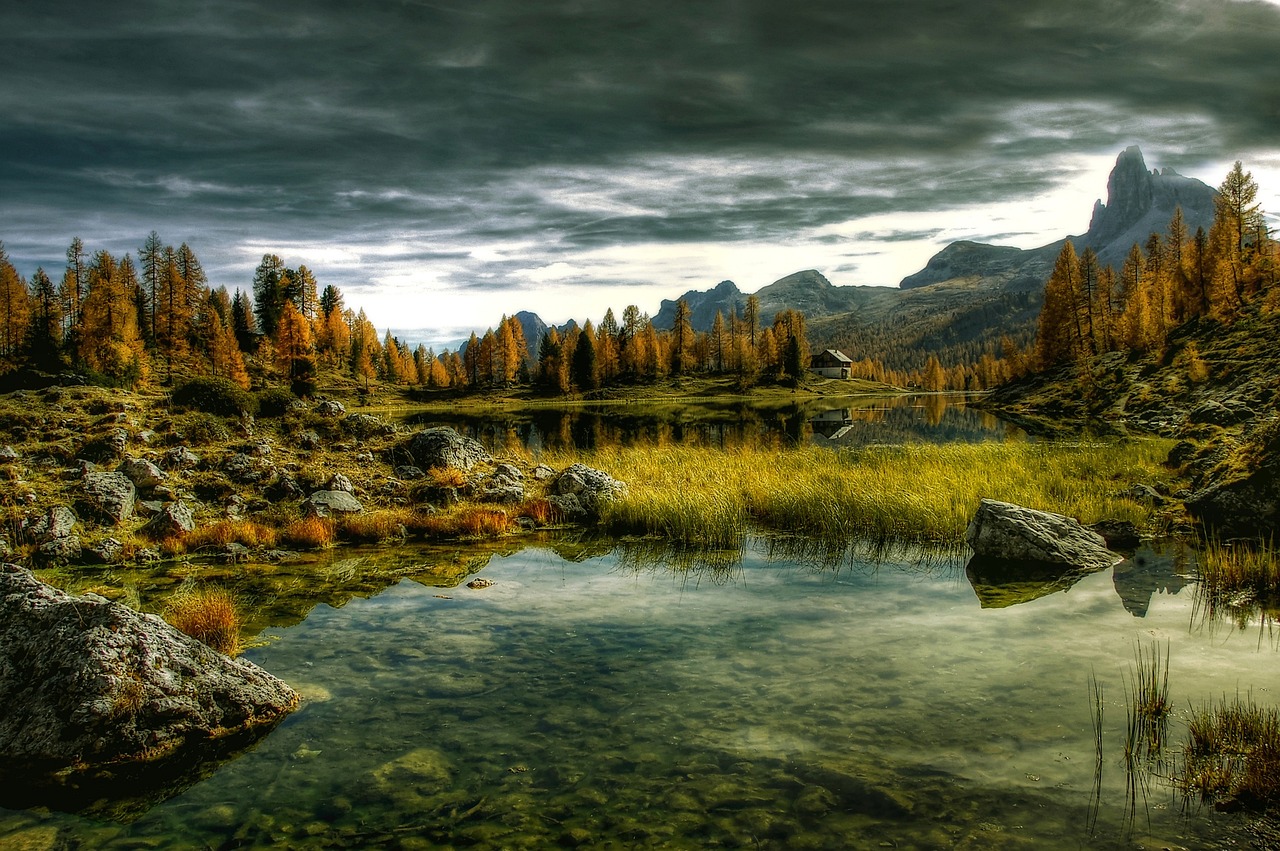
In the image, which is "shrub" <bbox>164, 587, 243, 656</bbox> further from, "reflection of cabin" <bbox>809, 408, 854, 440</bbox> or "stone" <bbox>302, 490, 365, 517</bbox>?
"reflection of cabin" <bbox>809, 408, 854, 440</bbox>

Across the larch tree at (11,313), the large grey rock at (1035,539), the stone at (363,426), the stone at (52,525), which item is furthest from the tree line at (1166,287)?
the larch tree at (11,313)

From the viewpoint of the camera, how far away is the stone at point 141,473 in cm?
2153

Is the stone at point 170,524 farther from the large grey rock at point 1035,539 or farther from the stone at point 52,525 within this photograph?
the large grey rock at point 1035,539

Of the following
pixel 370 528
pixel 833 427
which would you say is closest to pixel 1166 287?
pixel 833 427

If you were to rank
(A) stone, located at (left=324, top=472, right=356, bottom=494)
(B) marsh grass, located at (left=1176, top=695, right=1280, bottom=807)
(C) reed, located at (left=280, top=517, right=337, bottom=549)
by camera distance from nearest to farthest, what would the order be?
(B) marsh grass, located at (left=1176, top=695, right=1280, bottom=807)
(C) reed, located at (left=280, top=517, right=337, bottom=549)
(A) stone, located at (left=324, top=472, right=356, bottom=494)

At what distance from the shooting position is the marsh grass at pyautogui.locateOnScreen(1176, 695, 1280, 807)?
700 centimetres

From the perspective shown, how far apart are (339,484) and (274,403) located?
834cm

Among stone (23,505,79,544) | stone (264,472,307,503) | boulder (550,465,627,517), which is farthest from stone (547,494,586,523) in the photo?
stone (23,505,79,544)

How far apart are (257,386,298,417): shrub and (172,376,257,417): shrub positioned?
2.65 ft

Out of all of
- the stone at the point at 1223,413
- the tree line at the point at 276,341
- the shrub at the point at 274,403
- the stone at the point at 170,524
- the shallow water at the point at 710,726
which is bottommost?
the shallow water at the point at 710,726

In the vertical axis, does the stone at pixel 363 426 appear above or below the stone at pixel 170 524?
above

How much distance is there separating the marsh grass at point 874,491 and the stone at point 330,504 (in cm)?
869

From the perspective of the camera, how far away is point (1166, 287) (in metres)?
86.6

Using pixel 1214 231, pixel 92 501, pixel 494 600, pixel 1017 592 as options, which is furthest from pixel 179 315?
pixel 1214 231
